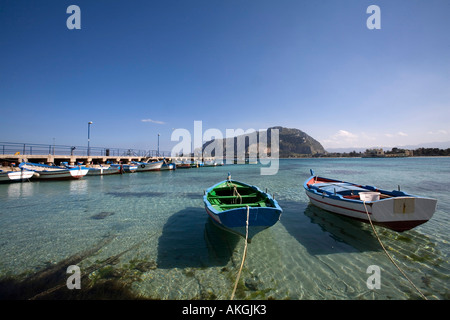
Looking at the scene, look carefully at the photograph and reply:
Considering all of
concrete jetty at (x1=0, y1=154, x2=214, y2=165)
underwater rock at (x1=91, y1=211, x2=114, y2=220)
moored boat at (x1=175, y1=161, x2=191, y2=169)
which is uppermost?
concrete jetty at (x1=0, y1=154, x2=214, y2=165)

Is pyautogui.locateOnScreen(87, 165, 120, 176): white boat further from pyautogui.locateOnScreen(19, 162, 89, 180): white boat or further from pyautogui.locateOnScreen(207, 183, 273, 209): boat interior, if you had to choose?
pyautogui.locateOnScreen(207, 183, 273, 209): boat interior

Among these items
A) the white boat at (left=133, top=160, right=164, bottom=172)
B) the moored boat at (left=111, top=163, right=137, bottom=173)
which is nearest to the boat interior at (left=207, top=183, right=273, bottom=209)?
the moored boat at (left=111, top=163, right=137, bottom=173)

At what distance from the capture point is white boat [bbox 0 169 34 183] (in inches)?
788

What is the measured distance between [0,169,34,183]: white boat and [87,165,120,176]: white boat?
8.03 m

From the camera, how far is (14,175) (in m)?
20.5

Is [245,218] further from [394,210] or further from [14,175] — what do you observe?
[14,175]

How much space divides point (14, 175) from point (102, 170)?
11.6 metres

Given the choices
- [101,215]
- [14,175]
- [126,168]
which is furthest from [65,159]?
[101,215]

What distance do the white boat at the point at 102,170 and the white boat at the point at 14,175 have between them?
8035mm

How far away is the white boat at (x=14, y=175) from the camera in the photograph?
20.0 metres

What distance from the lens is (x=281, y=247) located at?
6395mm

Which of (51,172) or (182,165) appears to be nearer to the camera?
(51,172)
